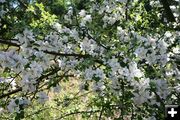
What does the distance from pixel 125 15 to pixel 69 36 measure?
111cm

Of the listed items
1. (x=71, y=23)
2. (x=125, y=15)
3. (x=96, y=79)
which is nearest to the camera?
(x=96, y=79)

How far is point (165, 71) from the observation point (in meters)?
3.52

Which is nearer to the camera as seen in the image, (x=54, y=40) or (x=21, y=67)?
(x=21, y=67)

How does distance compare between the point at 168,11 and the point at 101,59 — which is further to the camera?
the point at 168,11

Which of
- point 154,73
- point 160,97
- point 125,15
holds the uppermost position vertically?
point 125,15

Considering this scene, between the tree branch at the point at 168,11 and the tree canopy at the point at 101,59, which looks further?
the tree branch at the point at 168,11

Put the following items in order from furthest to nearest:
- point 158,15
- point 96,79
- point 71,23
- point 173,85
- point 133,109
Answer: point 158,15, point 71,23, point 133,109, point 173,85, point 96,79

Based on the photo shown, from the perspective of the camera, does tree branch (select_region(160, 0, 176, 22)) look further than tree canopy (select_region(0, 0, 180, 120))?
Yes

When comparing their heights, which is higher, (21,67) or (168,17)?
(168,17)

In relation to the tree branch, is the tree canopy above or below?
below

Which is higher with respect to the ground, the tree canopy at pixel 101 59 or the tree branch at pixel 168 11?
the tree branch at pixel 168 11

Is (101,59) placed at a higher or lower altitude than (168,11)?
lower

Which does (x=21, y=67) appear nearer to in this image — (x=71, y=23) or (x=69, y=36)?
(x=69, y=36)

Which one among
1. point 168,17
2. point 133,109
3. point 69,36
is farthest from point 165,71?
point 168,17
